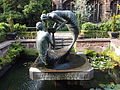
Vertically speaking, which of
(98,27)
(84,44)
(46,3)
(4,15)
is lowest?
(84,44)

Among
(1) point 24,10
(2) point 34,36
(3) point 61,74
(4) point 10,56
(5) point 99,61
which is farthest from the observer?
(1) point 24,10

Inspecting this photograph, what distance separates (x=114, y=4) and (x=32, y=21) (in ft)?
34.6

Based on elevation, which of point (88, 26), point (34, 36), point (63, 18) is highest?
point (63, 18)

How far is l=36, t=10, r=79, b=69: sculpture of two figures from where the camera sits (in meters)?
4.71

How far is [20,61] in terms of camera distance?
31.3 feet

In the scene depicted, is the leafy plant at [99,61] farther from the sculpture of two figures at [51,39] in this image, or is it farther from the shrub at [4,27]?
the shrub at [4,27]

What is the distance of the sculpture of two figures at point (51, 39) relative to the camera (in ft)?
15.4

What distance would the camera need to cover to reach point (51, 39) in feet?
16.3

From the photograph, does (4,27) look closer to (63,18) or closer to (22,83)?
(22,83)

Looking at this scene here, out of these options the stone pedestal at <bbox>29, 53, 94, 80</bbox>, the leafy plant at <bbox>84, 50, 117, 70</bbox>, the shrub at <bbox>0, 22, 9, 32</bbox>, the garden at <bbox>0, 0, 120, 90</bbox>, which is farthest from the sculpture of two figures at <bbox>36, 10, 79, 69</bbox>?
the shrub at <bbox>0, 22, 9, 32</bbox>

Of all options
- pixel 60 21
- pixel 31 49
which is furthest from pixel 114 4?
pixel 60 21

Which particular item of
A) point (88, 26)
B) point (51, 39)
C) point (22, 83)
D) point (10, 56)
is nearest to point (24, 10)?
point (88, 26)

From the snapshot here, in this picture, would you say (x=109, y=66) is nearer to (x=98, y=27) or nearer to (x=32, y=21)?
(x=98, y=27)

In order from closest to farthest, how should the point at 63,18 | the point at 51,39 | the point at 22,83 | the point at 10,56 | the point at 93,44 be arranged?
the point at 51,39
the point at 63,18
the point at 22,83
the point at 10,56
the point at 93,44
